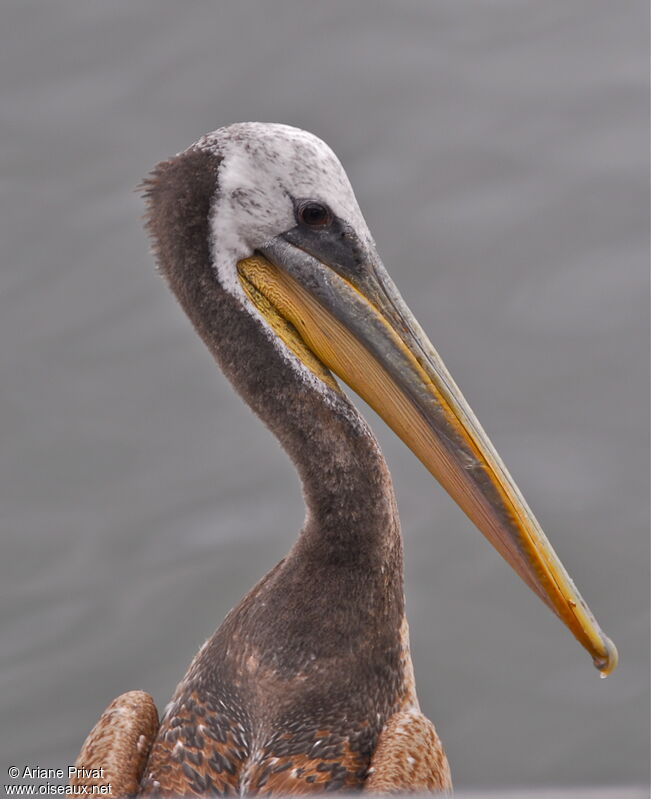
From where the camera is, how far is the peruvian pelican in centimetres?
412

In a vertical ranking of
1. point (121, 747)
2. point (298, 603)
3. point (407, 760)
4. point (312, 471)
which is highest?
point (312, 471)

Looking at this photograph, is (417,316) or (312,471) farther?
(417,316)

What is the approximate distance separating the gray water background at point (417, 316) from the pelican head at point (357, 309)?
1.86 m

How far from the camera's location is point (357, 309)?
419cm

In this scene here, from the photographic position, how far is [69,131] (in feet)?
25.4

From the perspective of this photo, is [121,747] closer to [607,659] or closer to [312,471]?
[312,471]

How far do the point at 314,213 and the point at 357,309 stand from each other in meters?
0.31

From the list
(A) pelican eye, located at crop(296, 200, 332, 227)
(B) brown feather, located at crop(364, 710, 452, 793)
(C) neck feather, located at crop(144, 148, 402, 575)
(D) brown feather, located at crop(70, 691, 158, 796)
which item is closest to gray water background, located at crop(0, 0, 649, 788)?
(D) brown feather, located at crop(70, 691, 158, 796)

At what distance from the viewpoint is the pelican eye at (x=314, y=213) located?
4160mm

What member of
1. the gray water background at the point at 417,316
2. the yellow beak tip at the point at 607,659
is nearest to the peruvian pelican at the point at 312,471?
the yellow beak tip at the point at 607,659

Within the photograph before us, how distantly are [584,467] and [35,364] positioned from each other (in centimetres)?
268

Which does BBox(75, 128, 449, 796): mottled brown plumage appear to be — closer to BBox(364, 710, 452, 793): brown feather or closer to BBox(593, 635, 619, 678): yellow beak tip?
BBox(364, 710, 452, 793): brown feather

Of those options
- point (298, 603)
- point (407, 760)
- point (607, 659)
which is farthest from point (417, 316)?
point (407, 760)

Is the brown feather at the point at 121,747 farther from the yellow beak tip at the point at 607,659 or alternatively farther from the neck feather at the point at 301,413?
the yellow beak tip at the point at 607,659
